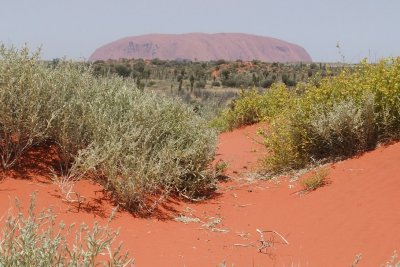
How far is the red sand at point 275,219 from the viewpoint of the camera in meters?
4.84

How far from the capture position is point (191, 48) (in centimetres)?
18275

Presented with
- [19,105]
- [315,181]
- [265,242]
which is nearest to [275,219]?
[265,242]

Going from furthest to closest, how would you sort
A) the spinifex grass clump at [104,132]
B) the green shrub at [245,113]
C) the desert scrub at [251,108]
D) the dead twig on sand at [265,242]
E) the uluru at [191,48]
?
the uluru at [191,48] → the green shrub at [245,113] → the desert scrub at [251,108] → the spinifex grass clump at [104,132] → the dead twig on sand at [265,242]

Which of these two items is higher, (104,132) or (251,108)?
(104,132)

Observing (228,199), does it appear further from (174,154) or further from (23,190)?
(23,190)

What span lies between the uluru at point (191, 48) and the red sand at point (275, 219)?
169 metres

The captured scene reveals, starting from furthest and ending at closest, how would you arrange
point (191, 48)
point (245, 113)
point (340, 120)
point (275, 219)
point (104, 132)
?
point (191, 48) < point (245, 113) < point (340, 120) < point (104, 132) < point (275, 219)

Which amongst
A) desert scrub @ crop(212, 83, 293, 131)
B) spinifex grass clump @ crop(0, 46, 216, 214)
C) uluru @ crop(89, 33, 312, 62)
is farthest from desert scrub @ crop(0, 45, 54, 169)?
uluru @ crop(89, 33, 312, 62)

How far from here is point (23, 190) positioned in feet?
19.1

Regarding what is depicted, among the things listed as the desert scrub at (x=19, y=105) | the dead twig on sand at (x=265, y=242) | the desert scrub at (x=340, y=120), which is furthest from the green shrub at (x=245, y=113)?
the dead twig on sand at (x=265, y=242)

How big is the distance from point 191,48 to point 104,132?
17926cm

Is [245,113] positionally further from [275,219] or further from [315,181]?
[275,219]

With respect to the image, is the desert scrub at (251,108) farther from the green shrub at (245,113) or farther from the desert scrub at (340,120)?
the desert scrub at (340,120)

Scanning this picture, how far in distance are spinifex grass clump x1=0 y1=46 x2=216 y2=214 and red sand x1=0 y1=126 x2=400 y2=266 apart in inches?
14.1
